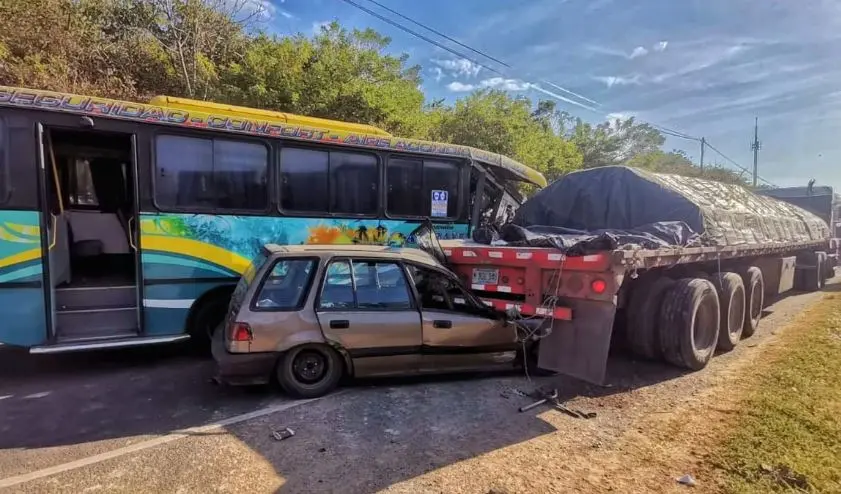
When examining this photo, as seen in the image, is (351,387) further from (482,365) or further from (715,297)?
(715,297)

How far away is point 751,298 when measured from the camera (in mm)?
7492

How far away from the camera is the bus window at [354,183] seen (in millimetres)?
6898

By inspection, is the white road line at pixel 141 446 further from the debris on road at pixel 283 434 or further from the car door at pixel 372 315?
the car door at pixel 372 315

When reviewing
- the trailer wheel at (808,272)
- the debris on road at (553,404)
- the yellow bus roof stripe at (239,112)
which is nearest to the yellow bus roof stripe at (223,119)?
the yellow bus roof stripe at (239,112)

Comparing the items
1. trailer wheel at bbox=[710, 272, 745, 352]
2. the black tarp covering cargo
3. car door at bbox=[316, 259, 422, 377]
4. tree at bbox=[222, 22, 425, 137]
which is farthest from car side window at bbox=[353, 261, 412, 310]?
tree at bbox=[222, 22, 425, 137]

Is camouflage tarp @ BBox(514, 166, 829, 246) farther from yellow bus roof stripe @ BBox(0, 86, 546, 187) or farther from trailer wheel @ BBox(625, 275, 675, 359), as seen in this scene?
yellow bus roof stripe @ BBox(0, 86, 546, 187)

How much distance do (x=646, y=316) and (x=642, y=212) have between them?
172cm

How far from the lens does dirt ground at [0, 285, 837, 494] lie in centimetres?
327

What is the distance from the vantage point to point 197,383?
524 centimetres

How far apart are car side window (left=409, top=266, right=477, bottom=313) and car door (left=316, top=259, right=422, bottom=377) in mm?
144

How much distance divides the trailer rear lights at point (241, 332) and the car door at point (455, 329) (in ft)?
5.47

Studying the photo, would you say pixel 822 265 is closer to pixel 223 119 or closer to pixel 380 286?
pixel 380 286

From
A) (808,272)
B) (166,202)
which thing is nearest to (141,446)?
(166,202)


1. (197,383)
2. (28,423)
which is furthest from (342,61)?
(28,423)
